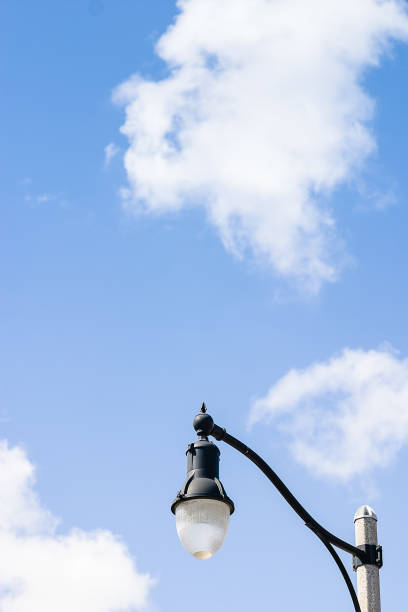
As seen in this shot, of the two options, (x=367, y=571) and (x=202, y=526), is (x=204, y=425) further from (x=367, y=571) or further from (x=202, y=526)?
(x=367, y=571)

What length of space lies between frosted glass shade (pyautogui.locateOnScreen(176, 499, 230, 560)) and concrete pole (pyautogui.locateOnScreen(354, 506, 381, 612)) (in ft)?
4.19

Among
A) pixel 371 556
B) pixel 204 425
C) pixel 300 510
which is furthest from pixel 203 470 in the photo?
pixel 371 556

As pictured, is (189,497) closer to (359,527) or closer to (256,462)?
(256,462)

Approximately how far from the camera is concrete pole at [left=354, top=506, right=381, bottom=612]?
22.4ft

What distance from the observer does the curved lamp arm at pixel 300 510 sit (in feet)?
22.1

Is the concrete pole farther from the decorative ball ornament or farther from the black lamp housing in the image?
the decorative ball ornament

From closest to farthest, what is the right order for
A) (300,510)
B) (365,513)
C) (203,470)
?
(203,470) → (300,510) → (365,513)

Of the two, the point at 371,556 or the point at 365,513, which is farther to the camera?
the point at 365,513

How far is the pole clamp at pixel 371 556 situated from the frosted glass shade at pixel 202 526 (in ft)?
4.14

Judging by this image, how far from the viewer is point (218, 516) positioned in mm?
6422

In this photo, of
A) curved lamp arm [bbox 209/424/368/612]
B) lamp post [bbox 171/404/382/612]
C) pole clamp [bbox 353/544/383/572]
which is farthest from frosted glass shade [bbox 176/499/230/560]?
pole clamp [bbox 353/544/383/572]

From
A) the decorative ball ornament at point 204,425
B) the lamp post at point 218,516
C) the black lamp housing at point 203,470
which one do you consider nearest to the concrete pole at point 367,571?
the lamp post at point 218,516

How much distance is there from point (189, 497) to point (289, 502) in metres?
0.95

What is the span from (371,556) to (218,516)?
1.41 metres
